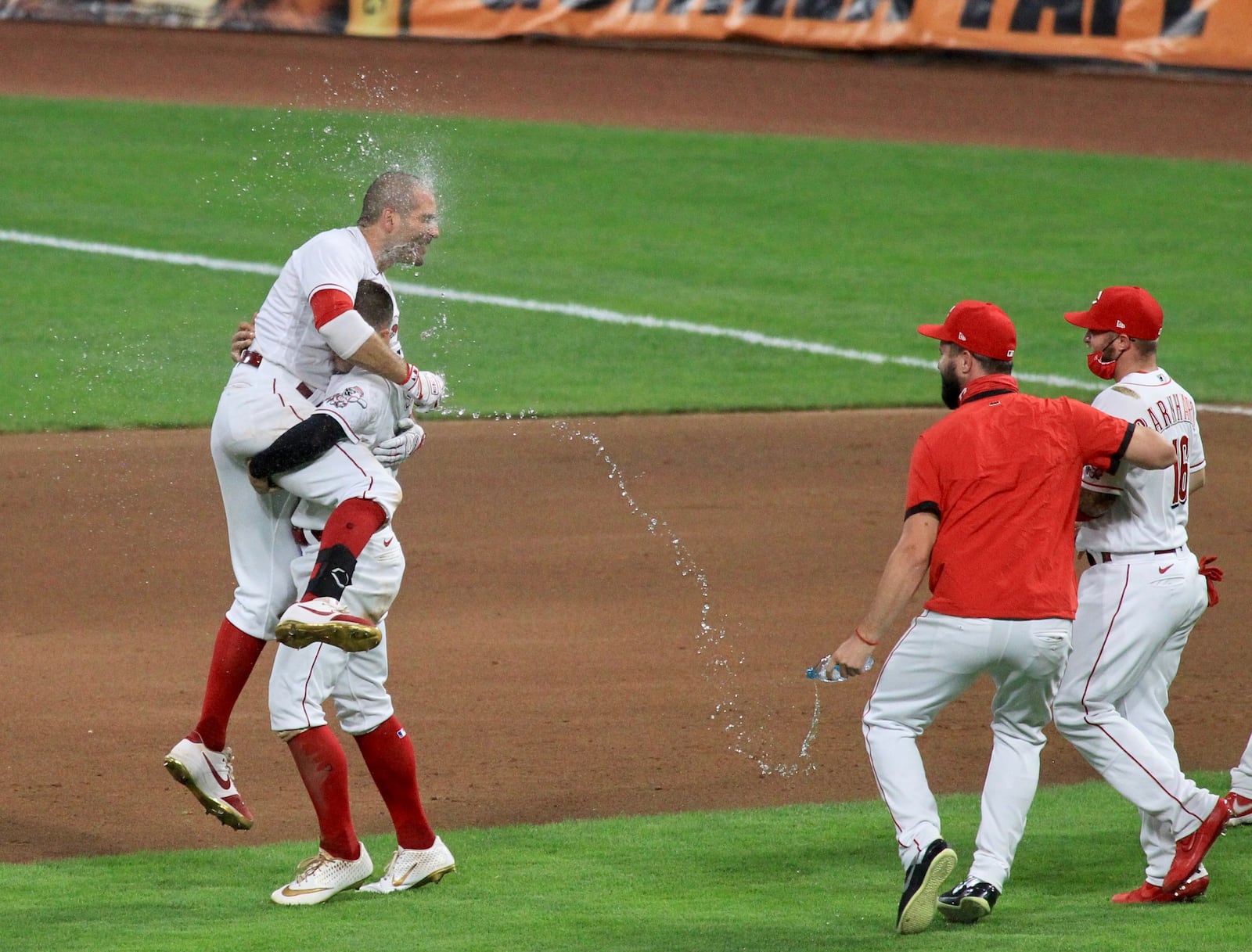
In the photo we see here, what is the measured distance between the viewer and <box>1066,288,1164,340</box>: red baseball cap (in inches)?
199

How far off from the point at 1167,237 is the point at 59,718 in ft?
42.8

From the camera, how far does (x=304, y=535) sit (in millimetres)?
5156

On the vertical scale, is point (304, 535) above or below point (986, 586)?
below

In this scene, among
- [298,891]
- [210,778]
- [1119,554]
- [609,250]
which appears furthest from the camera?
[609,250]

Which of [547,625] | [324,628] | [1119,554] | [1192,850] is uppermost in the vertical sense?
[1119,554]

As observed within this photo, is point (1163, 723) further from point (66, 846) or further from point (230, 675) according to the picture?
point (66, 846)

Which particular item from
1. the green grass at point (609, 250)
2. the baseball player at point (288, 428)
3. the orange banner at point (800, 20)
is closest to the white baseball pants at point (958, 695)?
the baseball player at point (288, 428)

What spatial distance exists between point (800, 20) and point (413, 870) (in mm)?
18799

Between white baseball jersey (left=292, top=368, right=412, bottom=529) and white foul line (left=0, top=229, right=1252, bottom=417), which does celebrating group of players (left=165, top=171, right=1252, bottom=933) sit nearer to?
white baseball jersey (left=292, top=368, right=412, bottom=529)

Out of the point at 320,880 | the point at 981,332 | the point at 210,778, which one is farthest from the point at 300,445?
the point at 981,332

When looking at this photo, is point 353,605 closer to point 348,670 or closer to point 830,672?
point 348,670

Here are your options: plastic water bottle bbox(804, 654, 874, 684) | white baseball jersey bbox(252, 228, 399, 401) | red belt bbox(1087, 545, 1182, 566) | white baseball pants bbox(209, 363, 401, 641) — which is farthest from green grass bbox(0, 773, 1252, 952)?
white baseball jersey bbox(252, 228, 399, 401)

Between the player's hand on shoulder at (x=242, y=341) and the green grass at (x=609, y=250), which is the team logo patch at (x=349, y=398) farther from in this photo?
the green grass at (x=609, y=250)

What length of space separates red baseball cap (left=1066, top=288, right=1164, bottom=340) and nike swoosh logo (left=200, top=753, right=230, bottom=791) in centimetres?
271
